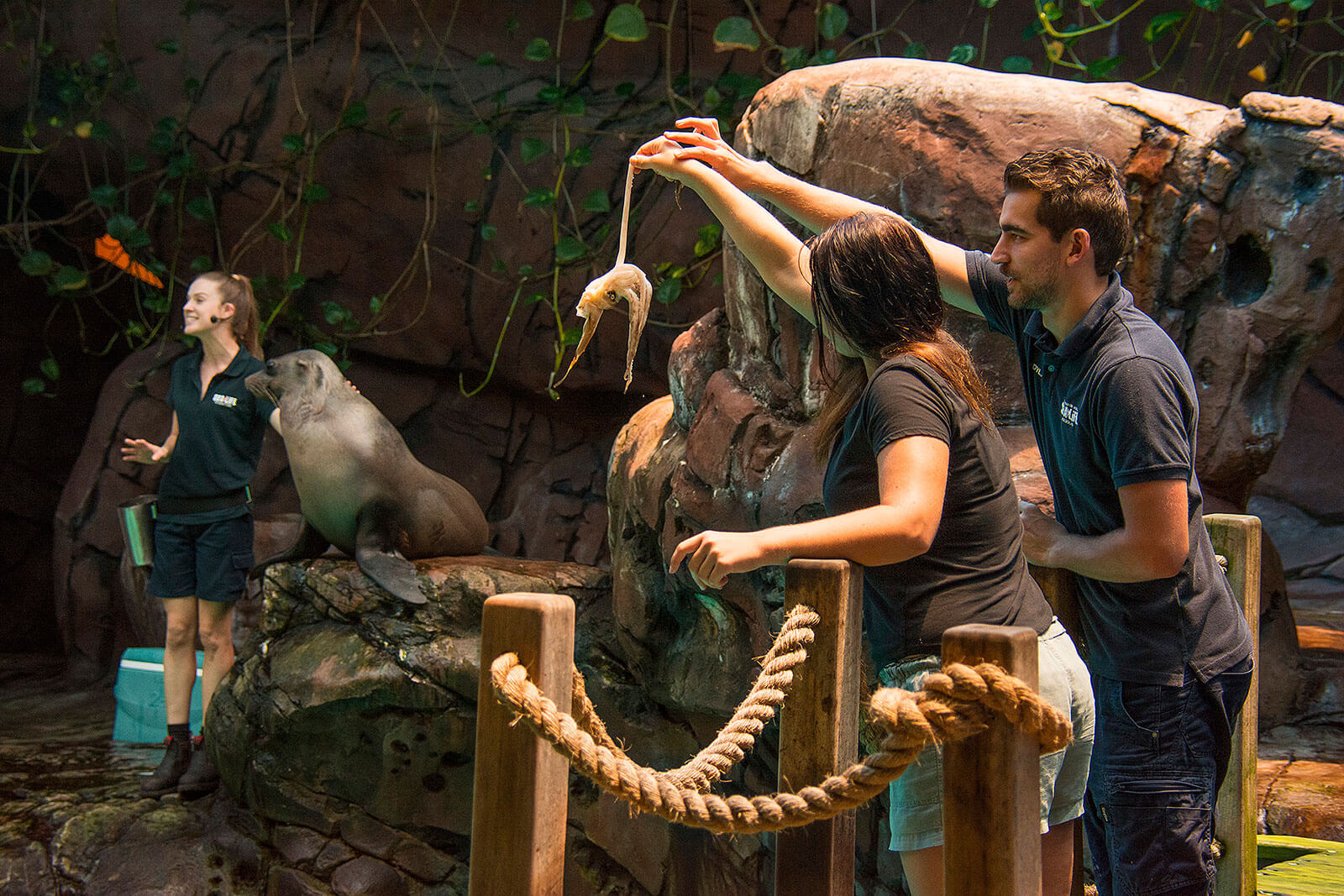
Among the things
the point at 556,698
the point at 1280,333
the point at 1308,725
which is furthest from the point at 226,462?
the point at 1308,725

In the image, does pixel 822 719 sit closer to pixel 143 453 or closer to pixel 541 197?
pixel 143 453

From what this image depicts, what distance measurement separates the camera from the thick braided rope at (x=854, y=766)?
124cm

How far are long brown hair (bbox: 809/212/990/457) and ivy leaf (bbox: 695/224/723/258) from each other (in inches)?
142

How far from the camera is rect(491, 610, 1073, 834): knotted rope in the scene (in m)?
1.24

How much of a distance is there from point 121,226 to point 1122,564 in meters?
5.84

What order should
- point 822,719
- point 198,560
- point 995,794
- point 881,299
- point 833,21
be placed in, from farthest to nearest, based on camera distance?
1. point 833,21
2. point 198,560
3. point 881,299
4. point 822,719
5. point 995,794

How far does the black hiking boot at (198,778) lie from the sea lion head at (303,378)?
1489mm

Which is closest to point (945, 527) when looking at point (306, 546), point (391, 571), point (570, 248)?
point (391, 571)

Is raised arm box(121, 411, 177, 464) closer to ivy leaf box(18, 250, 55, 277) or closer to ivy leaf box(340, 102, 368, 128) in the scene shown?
ivy leaf box(18, 250, 55, 277)

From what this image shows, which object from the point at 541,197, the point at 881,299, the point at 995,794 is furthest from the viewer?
the point at 541,197

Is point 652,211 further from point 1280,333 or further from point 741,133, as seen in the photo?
point 1280,333

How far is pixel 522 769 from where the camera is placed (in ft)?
4.63

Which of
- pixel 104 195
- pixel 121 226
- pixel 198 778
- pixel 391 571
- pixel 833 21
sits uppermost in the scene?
pixel 833 21

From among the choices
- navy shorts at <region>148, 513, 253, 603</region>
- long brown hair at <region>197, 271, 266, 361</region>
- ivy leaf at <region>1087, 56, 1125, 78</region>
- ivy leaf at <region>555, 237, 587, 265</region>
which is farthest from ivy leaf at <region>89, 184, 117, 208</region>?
ivy leaf at <region>1087, 56, 1125, 78</region>
